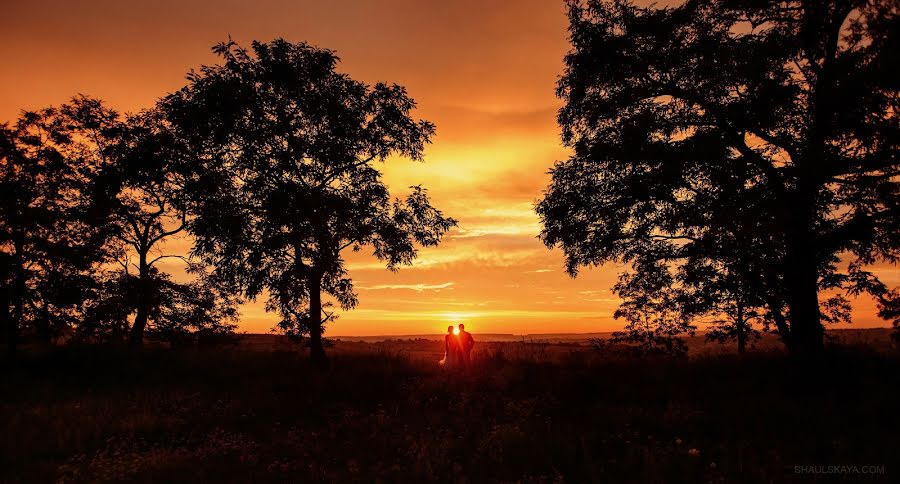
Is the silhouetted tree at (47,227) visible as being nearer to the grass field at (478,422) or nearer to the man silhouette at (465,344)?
the grass field at (478,422)

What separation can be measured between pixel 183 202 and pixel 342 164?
8306mm

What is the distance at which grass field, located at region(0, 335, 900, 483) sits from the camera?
8.83 m

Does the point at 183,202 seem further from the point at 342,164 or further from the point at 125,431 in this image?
the point at 125,431

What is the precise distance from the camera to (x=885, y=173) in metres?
11.5

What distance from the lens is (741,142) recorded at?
14.3 m

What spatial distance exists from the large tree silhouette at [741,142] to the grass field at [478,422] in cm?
313

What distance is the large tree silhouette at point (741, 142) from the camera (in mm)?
11578

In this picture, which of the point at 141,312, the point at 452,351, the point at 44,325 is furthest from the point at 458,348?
the point at 44,325

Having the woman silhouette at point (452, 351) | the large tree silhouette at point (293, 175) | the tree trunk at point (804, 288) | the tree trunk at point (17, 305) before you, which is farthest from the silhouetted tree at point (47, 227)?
the tree trunk at point (804, 288)

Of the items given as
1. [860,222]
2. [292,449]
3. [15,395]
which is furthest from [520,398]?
[15,395]

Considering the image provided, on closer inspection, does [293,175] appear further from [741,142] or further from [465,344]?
[741,142]

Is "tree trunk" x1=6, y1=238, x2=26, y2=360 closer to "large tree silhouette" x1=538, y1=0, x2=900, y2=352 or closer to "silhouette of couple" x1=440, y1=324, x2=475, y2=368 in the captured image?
"silhouette of couple" x1=440, y1=324, x2=475, y2=368

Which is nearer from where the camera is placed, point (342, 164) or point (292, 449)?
point (292, 449)

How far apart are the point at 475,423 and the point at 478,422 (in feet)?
0.27
